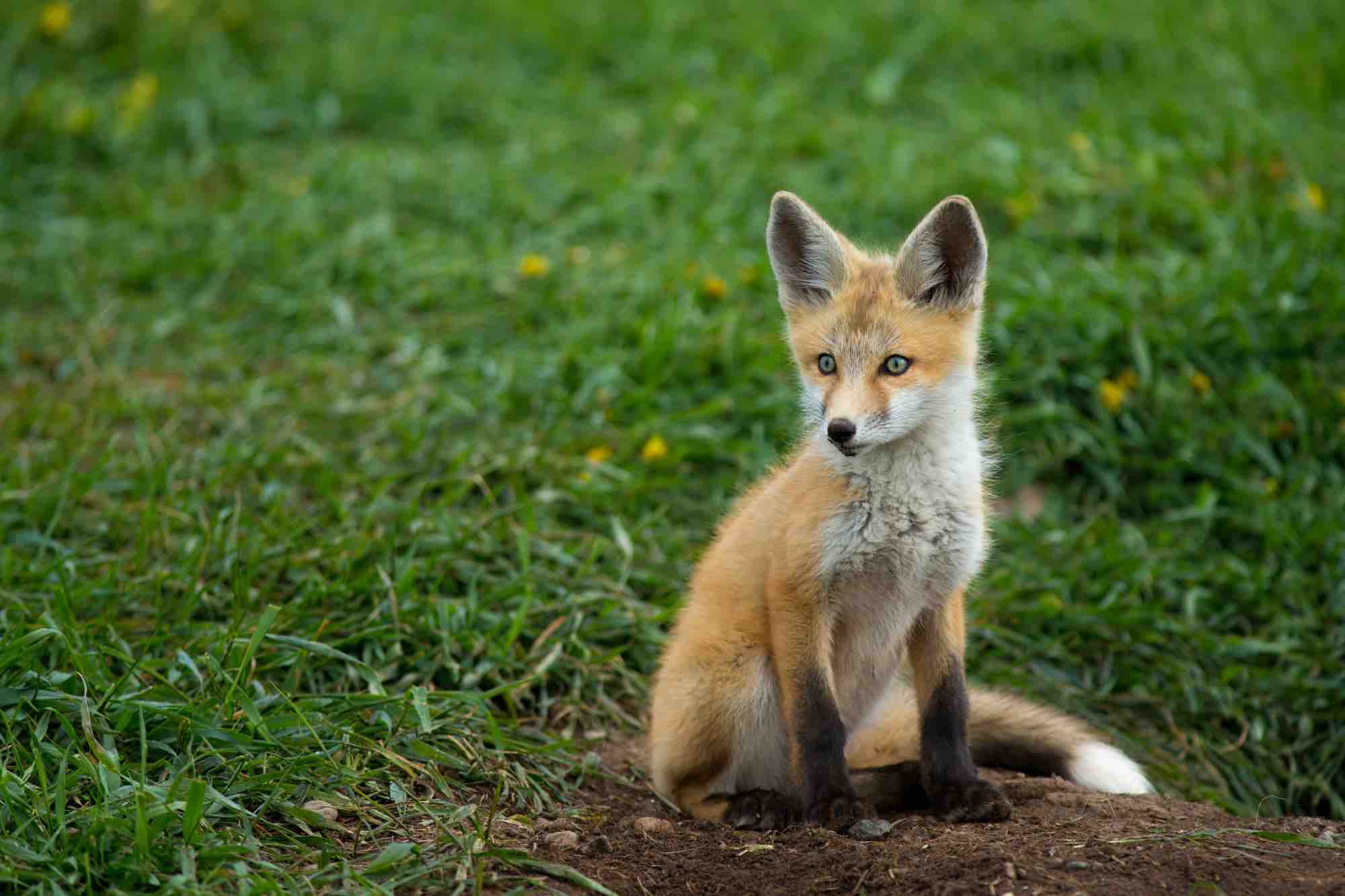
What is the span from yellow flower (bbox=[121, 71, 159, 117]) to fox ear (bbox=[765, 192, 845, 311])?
5826 millimetres

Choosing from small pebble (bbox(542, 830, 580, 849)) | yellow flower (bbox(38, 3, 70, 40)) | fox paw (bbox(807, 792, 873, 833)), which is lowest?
small pebble (bbox(542, 830, 580, 849))

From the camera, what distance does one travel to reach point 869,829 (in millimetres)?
3049

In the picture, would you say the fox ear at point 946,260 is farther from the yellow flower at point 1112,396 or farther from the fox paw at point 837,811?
the yellow flower at point 1112,396

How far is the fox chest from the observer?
124 inches

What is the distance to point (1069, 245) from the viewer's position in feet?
20.8

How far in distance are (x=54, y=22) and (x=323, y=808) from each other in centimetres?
731

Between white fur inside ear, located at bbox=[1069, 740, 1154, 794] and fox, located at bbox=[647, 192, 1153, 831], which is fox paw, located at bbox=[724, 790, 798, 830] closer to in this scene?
fox, located at bbox=[647, 192, 1153, 831]

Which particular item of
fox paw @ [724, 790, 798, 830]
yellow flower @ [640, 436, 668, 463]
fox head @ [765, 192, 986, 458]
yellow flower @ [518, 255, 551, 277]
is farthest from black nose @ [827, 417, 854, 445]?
yellow flower @ [518, 255, 551, 277]

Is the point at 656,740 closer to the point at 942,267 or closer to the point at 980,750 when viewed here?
the point at 980,750

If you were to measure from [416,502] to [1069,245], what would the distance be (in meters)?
3.65

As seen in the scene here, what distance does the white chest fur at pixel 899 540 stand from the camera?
3.15 meters

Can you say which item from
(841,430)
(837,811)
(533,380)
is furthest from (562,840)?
(533,380)

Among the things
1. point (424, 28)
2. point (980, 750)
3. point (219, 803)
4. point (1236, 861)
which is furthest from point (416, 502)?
point (424, 28)

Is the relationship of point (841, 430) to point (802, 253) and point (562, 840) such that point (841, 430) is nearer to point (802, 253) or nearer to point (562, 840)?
point (802, 253)
